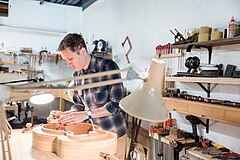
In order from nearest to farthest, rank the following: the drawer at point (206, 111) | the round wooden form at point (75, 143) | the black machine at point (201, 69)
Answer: the round wooden form at point (75, 143), the drawer at point (206, 111), the black machine at point (201, 69)

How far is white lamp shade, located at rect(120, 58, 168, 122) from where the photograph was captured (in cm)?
63

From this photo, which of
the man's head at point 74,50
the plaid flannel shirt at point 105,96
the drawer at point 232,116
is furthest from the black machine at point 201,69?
the man's head at point 74,50

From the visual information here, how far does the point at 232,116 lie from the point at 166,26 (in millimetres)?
1536

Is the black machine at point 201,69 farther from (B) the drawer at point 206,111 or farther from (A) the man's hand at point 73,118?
(A) the man's hand at point 73,118

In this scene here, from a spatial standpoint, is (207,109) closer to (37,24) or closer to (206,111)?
(206,111)

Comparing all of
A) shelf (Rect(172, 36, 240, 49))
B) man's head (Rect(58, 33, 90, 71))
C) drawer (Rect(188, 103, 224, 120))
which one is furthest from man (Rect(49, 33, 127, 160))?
shelf (Rect(172, 36, 240, 49))

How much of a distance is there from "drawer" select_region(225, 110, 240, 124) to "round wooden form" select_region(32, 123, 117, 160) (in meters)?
0.96

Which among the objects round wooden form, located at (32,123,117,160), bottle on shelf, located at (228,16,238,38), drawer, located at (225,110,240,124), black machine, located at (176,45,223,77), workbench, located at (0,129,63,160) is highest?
bottle on shelf, located at (228,16,238,38)

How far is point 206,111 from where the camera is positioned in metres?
2.02

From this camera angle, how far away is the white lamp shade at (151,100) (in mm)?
628

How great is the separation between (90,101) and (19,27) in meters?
4.22

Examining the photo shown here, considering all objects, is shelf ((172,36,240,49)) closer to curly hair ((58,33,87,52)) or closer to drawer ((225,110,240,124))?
drawer ((225,110,240,124))

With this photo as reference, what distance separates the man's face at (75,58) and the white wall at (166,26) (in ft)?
4.01

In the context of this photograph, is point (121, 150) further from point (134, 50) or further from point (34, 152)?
point (134, 50)
